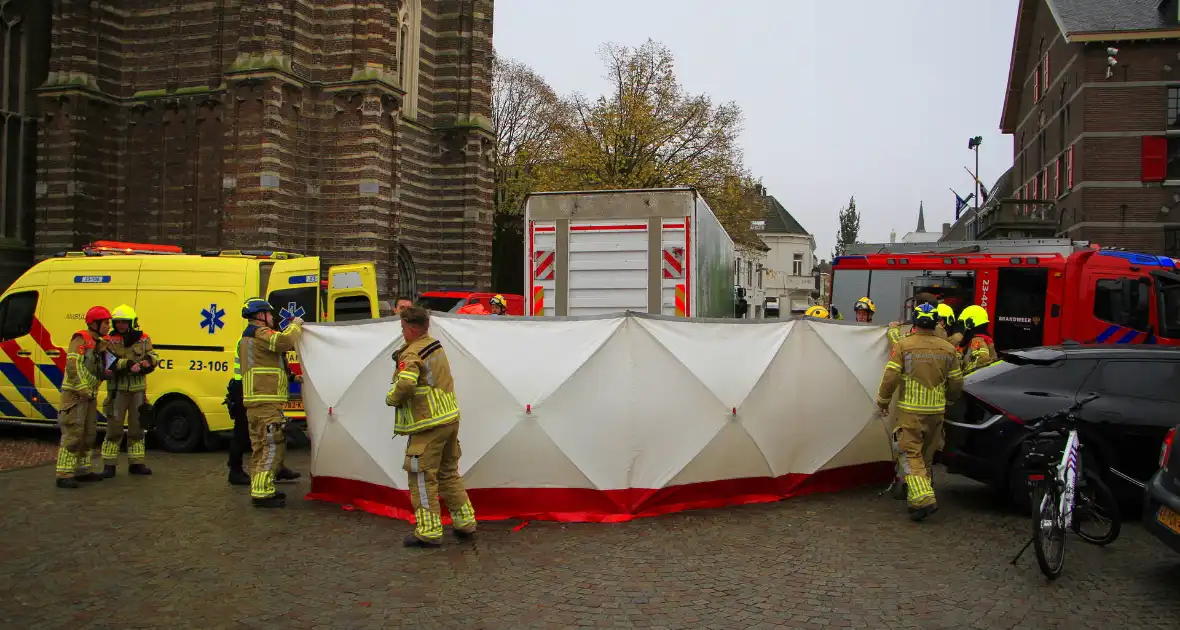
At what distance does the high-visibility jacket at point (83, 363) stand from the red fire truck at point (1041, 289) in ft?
38.9

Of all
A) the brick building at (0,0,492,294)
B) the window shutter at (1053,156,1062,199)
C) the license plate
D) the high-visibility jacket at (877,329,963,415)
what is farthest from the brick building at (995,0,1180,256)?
the license plate

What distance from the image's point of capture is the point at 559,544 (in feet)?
21.4

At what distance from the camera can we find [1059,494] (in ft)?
19.0

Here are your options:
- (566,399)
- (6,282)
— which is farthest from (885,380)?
(6,282)

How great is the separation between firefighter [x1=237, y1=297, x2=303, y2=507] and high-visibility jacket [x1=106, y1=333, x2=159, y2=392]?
1707mm

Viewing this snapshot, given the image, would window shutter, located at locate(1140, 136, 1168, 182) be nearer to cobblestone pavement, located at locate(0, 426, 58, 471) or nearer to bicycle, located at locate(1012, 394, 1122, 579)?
bicycle, located at locate(1012, 394, 1122, 579)

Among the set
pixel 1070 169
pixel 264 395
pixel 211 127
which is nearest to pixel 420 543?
pixel 264 395

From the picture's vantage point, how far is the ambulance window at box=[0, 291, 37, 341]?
11266 mm

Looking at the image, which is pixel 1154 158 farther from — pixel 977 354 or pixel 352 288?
pixel 352 288

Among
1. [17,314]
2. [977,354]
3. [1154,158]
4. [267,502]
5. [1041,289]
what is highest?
[1154,158]

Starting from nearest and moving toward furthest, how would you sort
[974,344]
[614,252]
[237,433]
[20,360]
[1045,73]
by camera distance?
1. [237,433]
2. [974,344]
3. [614,252]
4. [20,360]
5. [1045,73]

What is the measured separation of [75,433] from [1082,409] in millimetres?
9267

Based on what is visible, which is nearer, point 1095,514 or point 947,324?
point 1095,514

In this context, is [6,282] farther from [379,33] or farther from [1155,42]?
[1155,42]
